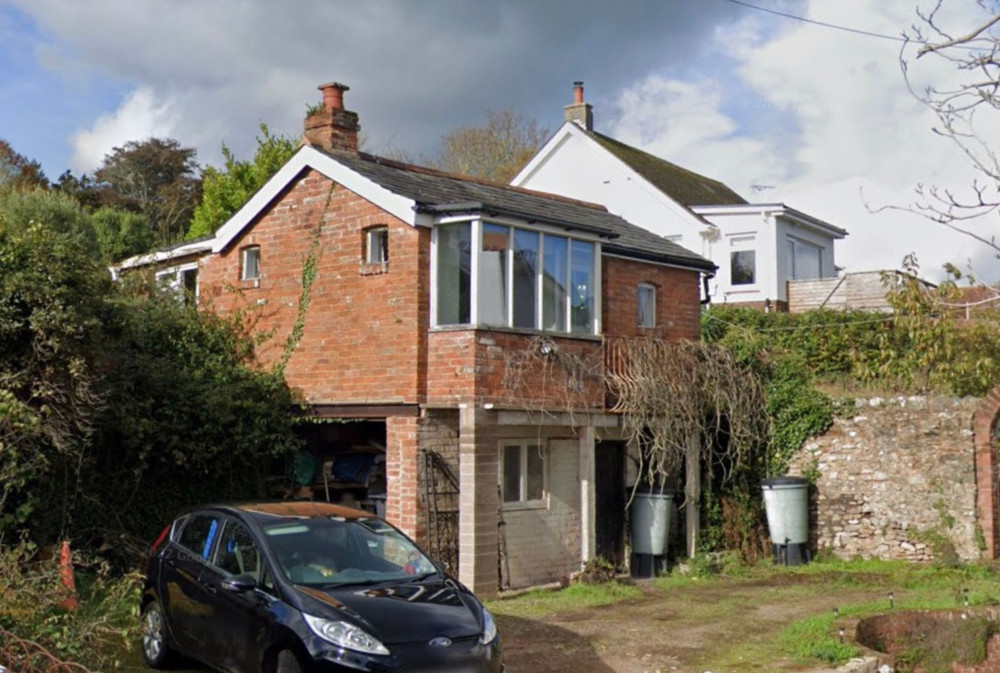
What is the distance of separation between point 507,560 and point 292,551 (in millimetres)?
7577

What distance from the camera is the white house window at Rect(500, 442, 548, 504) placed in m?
17.2

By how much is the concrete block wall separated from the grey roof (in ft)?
12.1

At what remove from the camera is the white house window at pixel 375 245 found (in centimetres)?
1727

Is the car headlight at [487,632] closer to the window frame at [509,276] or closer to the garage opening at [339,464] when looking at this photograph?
the window frame at [509,276]

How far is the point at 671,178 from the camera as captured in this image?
3534cm

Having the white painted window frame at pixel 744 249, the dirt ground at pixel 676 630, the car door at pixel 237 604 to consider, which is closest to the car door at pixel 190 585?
the car door at pixel 237 604

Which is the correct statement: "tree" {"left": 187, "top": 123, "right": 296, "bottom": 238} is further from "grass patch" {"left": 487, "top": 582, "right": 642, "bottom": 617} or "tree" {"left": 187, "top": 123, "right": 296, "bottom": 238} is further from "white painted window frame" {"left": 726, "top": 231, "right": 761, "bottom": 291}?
"grass patch" {"left": 487, "top": 582, "right": 642, "bottom": 617}

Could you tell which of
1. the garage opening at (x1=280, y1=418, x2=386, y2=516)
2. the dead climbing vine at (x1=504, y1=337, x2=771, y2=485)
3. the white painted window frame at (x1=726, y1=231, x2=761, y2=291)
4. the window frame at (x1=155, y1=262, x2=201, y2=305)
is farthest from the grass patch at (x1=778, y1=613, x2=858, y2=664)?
the white painted window frame at (x1=726, y1=231, x2=761, y2=291)

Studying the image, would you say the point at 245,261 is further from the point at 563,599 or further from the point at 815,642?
the point at 815,642

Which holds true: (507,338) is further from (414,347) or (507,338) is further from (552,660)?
(552,660)

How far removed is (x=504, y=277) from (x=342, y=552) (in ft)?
23.6

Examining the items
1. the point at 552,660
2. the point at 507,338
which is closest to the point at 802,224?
the point at 507,338

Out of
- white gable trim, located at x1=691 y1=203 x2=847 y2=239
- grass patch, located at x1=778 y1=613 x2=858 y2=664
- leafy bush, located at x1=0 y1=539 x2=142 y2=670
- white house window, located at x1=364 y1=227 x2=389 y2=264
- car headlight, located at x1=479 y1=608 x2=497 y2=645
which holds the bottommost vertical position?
grass patch, located at x1=778 y1=613 x2=858 y2=664

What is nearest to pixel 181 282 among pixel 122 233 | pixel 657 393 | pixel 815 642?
pixel 657 393
